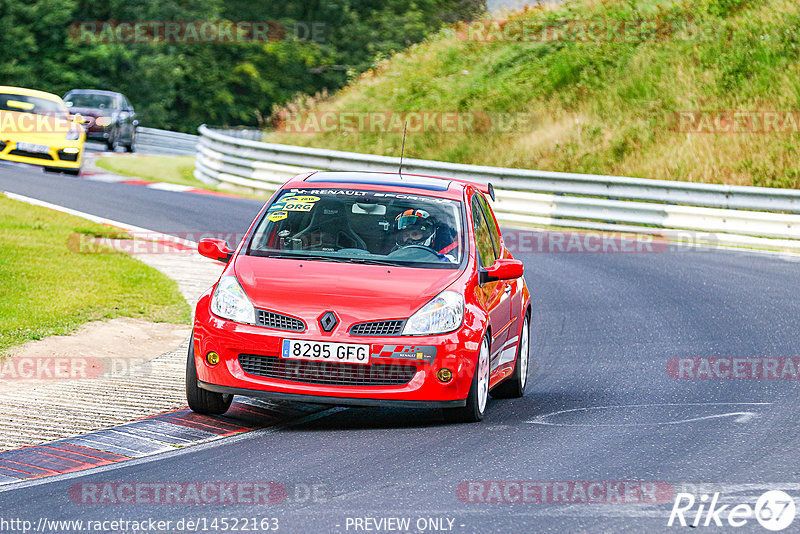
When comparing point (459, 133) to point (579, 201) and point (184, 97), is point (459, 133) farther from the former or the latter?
point (184, 97)

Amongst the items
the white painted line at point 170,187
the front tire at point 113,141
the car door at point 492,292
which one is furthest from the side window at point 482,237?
the front tire at point 113,141

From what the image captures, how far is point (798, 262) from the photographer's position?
18.8 m

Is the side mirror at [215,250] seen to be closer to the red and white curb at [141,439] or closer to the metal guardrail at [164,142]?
the red and white curb at [141,439]

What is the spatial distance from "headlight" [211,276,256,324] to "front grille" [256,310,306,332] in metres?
0.04

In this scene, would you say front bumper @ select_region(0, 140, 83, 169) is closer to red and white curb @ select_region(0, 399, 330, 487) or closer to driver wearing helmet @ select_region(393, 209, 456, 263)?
red and white curb @ select_region(0, 399, 330, 487)

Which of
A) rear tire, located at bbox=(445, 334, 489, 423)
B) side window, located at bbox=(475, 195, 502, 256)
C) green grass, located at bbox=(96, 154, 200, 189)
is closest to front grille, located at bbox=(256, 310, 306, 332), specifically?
rear tire, located at bbox=(445, 334, 489, 423)

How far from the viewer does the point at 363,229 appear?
8.69 m

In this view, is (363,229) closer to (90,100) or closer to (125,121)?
(90,100)

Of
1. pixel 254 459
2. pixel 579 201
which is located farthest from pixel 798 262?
pixel 254 459

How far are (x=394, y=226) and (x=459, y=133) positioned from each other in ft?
75.7

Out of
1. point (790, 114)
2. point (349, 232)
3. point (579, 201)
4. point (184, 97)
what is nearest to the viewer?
point (349, 232)

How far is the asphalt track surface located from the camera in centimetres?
585

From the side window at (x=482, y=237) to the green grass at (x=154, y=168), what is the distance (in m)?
20.3

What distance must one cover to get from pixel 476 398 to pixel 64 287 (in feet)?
22.6
